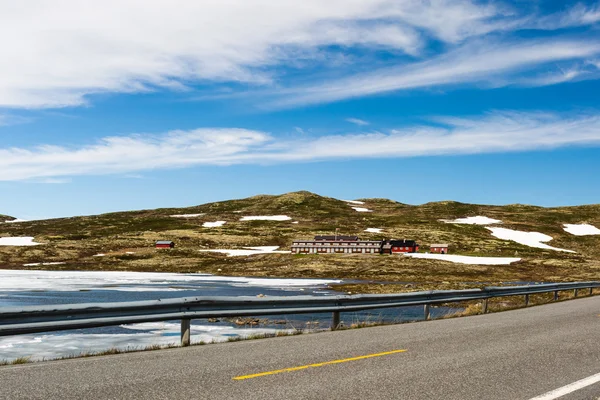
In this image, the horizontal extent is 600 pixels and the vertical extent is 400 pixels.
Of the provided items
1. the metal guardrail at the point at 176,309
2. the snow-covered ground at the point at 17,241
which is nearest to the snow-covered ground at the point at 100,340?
the metal guardrail at the point at 176,309

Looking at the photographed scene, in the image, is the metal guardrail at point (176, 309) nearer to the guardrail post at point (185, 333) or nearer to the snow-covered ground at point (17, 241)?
the guardrail post at point (185, 333)

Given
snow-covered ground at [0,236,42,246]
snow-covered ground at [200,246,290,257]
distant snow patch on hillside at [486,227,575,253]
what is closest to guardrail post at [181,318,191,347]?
snow-covered ground at [200,246,290,257]

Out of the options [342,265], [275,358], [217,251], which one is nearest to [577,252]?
[342,265]

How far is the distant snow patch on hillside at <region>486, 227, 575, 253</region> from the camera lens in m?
103

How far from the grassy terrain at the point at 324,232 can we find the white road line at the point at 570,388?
3247 cm

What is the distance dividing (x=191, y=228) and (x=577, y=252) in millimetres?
75833

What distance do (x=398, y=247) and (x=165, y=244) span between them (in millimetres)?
38690

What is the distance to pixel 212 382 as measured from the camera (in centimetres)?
760

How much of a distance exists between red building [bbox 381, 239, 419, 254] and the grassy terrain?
623 cm

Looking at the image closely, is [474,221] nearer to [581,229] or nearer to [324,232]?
[581,229]

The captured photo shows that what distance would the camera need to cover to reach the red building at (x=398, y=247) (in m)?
96.3

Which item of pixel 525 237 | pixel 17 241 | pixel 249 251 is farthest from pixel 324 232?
pixel 17 241

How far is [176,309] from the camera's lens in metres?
11.6

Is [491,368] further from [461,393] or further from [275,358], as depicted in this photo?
[275,358]
